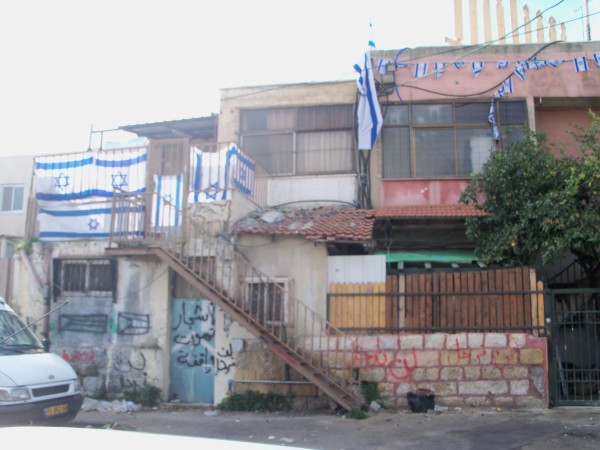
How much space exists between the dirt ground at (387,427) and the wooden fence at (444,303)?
1497 mm

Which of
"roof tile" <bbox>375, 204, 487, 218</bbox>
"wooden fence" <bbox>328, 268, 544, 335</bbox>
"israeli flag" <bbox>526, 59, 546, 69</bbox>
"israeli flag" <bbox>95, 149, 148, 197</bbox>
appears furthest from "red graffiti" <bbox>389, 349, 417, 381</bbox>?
"israeli flag" <bbox>526, 59, 546, 69</bbox>

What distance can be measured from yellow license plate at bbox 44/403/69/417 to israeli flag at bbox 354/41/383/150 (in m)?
8.30

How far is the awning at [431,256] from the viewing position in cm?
1144

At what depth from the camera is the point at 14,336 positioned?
8.28 metres

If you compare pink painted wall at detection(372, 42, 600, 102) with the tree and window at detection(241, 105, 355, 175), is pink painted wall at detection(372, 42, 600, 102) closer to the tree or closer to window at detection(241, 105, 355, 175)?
window at detection(241, 105, 355, 175)

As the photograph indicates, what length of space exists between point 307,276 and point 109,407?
14.8 ft

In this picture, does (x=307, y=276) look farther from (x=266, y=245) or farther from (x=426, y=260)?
(x=426, y=260)

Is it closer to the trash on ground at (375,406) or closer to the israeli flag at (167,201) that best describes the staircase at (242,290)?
the israeli flag at (167,201)

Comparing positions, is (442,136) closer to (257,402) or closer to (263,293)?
(263,293)

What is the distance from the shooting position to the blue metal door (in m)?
11.2

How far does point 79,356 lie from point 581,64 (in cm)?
1305

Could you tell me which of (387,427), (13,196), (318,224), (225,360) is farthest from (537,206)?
(13,196)

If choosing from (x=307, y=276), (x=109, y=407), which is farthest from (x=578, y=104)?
(x=109, y=407)

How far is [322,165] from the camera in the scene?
13766mm
